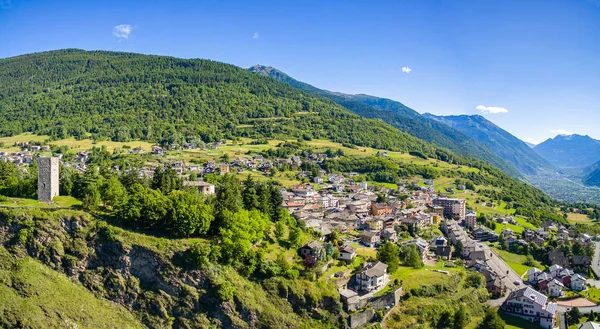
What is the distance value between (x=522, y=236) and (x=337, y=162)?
180ft

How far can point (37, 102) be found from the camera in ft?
516

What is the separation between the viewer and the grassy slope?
33750mm

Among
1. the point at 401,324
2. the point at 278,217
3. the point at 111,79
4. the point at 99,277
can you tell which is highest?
the point at 111,79

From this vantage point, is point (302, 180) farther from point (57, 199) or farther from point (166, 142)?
point (57, 199)

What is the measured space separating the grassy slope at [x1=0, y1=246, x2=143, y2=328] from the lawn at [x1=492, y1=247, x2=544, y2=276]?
58.7 metres

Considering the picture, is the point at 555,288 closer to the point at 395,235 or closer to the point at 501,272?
the point at 501,272

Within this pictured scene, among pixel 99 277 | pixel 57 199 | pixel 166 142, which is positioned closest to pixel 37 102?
A: pixel 166 142

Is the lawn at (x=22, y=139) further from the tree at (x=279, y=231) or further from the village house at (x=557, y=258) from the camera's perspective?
the village house at (x=557, y=258)

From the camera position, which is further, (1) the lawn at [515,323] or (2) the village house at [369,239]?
A: (2) the village house at [369,239]

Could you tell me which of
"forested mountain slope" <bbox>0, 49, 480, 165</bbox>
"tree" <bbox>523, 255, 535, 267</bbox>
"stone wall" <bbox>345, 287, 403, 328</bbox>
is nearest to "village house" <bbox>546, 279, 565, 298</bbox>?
"tree" <bbox>523, 255, 535, 267</bbox>

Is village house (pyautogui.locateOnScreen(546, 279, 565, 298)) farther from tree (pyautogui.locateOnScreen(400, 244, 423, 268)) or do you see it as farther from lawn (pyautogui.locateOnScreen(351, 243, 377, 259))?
lawn (pyautogui.locateOnScreen(351, 243, 377, 259))

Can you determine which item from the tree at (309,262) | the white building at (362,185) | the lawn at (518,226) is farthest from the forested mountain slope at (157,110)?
the tree at (309,262)

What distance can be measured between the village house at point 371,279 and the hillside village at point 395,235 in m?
0.11

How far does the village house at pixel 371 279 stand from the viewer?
1838 inches
